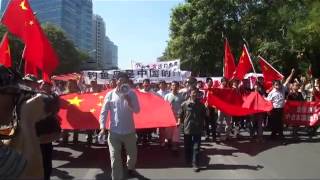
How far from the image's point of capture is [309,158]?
11.5 m

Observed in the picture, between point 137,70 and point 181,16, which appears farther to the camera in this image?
point 181,16

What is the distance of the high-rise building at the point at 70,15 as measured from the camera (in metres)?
124

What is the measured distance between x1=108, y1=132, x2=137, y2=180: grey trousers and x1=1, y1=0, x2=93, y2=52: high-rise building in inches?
4462

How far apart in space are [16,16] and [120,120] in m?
4.62

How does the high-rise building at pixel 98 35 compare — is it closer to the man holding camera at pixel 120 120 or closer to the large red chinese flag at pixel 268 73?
the large red chinese flag at pixel 268 73

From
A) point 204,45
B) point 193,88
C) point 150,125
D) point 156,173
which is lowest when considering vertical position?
point 156,173

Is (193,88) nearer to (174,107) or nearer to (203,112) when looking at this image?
(203,112)

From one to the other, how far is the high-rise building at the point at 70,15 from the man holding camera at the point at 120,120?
371ft

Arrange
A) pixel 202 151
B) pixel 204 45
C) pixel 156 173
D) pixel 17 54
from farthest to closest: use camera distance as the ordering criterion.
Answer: pixel 17 54 < pixel 204 45 < pixel 202 151 < pixel 156 173

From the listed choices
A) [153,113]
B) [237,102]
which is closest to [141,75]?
[237,102]

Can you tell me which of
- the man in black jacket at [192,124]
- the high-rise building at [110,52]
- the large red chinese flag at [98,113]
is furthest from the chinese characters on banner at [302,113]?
the high-rise building at [110,52]

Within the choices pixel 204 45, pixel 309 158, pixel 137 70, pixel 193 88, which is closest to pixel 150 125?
pixel 193 88

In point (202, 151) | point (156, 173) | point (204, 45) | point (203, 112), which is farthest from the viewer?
Answer: point (204, 45)

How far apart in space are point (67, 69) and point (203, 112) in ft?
227
